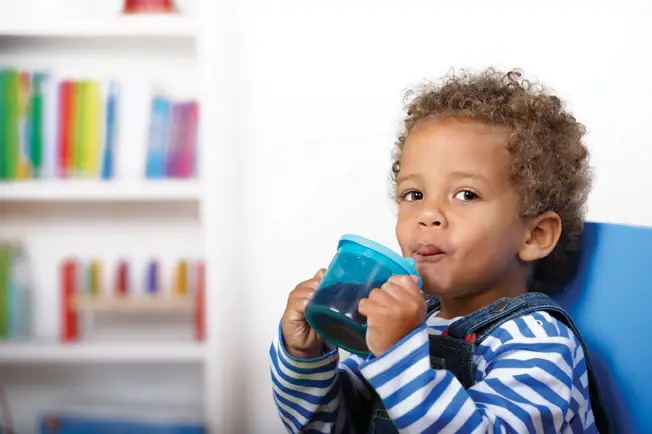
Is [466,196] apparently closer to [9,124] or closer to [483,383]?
[483,383]

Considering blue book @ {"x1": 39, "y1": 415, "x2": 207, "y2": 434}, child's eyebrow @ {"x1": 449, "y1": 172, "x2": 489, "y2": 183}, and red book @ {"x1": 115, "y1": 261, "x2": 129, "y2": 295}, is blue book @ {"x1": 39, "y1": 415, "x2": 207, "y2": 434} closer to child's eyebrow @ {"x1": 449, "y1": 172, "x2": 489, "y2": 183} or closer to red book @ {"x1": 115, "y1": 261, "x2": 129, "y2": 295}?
red book @ {"x1": 115, "y1": 261, "x2": 129, "y2": 295}

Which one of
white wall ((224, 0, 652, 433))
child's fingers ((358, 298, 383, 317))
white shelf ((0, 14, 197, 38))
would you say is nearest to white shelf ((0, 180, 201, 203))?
white wall ((224, 0, 652, 433))

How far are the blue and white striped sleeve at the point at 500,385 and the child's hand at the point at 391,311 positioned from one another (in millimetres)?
13

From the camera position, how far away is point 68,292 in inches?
72.1

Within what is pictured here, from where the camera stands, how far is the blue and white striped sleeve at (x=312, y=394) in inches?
39.8

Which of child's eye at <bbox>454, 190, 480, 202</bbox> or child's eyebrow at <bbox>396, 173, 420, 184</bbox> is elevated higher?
child's eyebrow at <bbox>396, 173, 420, 184</bbox>

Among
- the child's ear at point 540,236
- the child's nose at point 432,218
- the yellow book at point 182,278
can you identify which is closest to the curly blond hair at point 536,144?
the child's ear at point 540,236

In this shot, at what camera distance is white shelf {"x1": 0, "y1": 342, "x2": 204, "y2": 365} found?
1.80 metres

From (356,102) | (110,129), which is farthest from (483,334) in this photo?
(110,129)

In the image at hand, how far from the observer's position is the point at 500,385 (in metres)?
0.85

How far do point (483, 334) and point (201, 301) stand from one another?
3.30ft

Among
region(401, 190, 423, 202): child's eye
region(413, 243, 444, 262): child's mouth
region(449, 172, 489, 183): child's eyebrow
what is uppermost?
region(449, 172, 489, 183): child's eyebrow

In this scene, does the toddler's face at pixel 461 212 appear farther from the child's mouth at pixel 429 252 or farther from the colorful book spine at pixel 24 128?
the colorful book spine at pixel 24 128

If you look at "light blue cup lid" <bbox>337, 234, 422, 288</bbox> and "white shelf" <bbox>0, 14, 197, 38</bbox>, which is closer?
"light blue cup lid" <bbox>337, 234, 422, 288</bbox>
